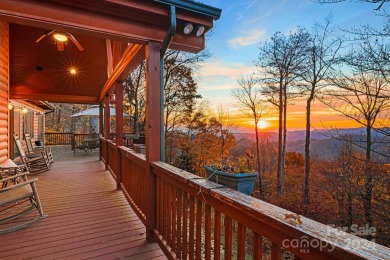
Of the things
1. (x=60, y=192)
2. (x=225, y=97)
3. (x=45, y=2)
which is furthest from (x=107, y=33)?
(x=225, y=97)

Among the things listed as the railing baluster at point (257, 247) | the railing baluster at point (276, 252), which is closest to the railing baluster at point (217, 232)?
the railing baluster at point (257, 247)

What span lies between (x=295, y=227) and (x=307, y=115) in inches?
480

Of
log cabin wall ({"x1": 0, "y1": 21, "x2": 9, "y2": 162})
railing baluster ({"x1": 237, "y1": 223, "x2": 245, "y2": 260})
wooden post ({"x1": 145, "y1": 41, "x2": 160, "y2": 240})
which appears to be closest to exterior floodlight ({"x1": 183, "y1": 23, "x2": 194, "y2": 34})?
wooden post ({"x1": 145, "y1": 41, "x2": 160, "y2": 240})

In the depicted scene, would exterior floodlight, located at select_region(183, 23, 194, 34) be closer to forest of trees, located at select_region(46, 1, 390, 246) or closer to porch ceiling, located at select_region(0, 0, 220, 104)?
porch ceiling, located at select_region(0, 0, 220, 104)

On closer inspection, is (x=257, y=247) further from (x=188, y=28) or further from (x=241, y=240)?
(x=188, y=28)

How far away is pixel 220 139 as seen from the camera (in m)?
16.6

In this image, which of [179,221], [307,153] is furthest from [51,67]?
[307,153]

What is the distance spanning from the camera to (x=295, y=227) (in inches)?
34.4

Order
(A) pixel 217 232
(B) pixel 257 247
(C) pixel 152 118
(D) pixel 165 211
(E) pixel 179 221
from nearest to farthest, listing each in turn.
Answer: (B) pixel 257 247 < (A) pixel 217 232 < (E) pixel 179 221 < (D) pixel 165 211 < (C) pixel 152 118

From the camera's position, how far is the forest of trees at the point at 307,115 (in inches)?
240

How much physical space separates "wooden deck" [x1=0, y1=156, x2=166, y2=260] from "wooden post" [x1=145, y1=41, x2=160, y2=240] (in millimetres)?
346

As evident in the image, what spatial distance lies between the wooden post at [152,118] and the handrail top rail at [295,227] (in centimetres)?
112

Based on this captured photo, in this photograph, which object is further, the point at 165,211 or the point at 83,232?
the point at 83,232

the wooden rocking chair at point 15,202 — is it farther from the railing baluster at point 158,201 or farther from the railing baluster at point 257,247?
the railing baluster at point 257,247
